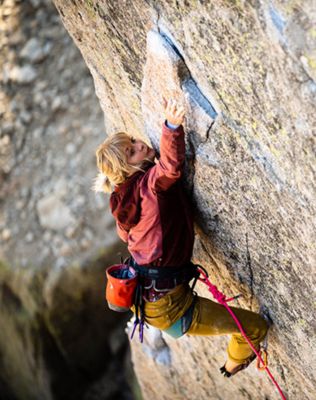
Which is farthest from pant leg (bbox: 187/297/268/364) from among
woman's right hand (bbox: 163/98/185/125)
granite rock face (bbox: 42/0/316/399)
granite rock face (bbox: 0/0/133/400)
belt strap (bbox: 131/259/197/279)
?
granite rock face (bbox: 0/0/133/400)

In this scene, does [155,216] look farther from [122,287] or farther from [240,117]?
[240,117]

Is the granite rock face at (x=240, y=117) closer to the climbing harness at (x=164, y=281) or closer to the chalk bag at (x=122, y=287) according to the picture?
the climbing harness at (x=164, y=281)

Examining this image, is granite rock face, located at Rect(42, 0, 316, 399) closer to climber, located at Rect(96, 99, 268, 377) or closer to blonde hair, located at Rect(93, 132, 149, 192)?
climber, located at Rect(96, 99, 268, 377)

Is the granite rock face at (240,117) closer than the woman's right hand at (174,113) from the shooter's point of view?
Yes

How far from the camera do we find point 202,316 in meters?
4.17

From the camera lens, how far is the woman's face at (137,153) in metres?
3.72

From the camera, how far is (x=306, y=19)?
2346 millimetres

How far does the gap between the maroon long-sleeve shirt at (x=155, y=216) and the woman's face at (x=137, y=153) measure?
0.07 meters

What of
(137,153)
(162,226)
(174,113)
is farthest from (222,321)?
(174,113)

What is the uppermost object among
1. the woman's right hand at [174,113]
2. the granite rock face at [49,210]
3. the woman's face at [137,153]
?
the woman's right hand at [174,113]

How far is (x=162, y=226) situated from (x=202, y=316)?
84 centimetres

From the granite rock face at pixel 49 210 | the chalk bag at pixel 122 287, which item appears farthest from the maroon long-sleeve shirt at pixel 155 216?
the granite rock face at pixel 49 210

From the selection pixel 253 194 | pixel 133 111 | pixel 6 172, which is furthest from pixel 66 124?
pixel 253 194

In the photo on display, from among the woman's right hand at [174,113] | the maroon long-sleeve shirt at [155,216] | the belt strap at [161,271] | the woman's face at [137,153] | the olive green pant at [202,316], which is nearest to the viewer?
the woman's right hand at [174,113]
